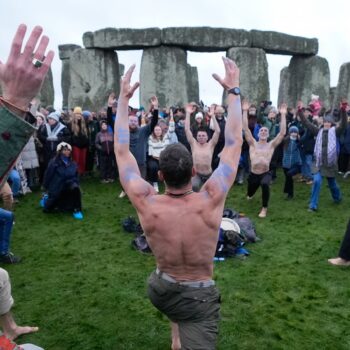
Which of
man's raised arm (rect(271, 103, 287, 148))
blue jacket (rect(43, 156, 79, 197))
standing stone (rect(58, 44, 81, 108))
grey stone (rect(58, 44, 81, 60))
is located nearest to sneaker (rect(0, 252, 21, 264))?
blue jacket (rect(43, 156, 79, 197))

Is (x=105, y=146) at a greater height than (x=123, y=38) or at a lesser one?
lesser

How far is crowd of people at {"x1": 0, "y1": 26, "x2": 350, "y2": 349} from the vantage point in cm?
251

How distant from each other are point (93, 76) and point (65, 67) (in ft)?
30.8

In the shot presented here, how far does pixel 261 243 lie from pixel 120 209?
342 centimetres

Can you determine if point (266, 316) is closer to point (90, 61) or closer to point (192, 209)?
point (192, 209)

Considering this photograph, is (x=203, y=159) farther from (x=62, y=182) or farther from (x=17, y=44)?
(x=17, y=44)

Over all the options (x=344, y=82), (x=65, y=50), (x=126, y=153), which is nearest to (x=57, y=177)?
(x=126, y=153)

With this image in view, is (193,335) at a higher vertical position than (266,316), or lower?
higher

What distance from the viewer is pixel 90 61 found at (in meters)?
16.9

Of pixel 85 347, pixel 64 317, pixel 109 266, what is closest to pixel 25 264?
pixel 109 266

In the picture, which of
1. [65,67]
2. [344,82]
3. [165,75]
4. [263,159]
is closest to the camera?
[263,159]

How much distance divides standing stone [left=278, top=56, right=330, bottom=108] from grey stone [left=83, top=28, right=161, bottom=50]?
658 cm

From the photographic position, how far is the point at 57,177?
27.0 ft

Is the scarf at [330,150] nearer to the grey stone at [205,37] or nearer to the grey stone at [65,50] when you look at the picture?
the grey stone at [205,37]
